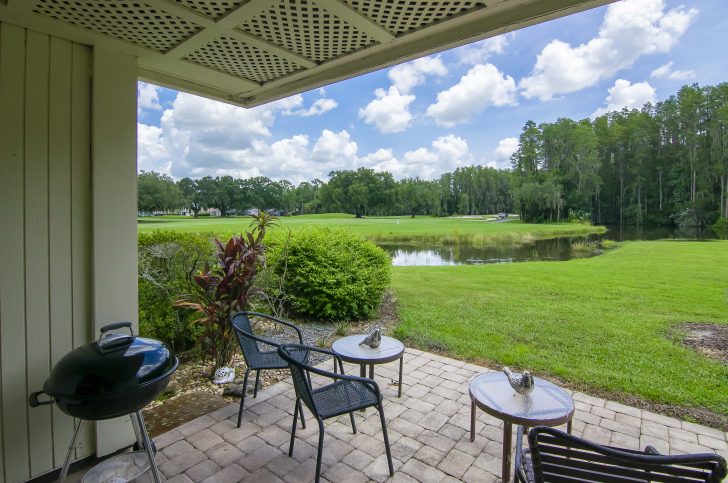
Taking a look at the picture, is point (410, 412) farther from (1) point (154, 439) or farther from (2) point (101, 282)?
(2) point (101, 282)

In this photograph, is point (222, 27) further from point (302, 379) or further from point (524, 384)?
point (524, 384)

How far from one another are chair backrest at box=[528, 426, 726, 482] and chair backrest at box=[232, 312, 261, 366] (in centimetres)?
176

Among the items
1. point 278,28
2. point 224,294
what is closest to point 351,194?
point 224,294

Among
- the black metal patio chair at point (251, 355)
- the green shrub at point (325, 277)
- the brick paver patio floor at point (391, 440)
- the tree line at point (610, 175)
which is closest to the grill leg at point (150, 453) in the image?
the brick paver patio floor at point (391, 440)

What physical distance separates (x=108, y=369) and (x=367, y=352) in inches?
59.6

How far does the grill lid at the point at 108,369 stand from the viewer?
144 cm

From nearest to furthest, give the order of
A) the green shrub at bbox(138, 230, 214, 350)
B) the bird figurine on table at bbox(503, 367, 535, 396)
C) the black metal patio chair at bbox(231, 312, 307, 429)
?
1. the bird figurine on table at bbox(503, 367, 535, 396)
2. the black metal patio chair at bbox(231, 312, 307, 429)
3. the green shrub at bbox(138, 230, 214, 350)

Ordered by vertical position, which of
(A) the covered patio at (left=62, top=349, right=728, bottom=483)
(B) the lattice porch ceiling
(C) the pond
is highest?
(B) the lattice porch ceiling

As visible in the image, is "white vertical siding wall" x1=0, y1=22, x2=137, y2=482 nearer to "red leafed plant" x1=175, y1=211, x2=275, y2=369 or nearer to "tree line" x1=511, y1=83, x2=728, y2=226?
"red leafed plant" x1=175, y1=211, x2=275, y2=369

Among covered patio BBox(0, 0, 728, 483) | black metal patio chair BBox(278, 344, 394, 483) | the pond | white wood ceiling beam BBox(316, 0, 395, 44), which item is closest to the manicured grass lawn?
covered patio BBox(0, 0, 728, 483)

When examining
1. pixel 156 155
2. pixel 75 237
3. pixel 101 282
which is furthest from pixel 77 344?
pixel 156 155

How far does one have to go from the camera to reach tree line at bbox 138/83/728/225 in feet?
110

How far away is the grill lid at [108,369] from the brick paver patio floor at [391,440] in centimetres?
74

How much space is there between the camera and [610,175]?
43.6 metres
